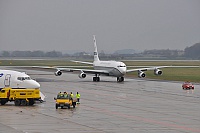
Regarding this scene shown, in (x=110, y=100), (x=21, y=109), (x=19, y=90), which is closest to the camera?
(x=21, y=109)

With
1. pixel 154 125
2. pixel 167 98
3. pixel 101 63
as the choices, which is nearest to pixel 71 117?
pixel 154 125

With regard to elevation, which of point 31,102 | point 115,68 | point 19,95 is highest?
point 115,68

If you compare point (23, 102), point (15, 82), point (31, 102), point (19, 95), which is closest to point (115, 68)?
point (15, 82)

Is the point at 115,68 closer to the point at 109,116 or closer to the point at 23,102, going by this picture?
the point at 23,102

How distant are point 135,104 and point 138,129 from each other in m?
20.0

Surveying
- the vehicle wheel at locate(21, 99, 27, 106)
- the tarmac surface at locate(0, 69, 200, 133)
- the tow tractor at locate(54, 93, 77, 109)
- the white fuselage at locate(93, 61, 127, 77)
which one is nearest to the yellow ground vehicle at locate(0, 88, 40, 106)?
the vehicle wheel at locate(21, 99, 27, 106)

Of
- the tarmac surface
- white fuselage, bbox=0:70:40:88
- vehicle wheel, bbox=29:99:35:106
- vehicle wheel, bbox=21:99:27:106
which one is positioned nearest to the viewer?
the tarmac surface

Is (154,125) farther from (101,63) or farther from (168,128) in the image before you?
(101,63)

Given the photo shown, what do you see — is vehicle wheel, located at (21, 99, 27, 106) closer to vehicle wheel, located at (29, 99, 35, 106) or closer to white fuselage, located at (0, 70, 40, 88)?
vehicle wheel, located at (29, 99, 35, 106)

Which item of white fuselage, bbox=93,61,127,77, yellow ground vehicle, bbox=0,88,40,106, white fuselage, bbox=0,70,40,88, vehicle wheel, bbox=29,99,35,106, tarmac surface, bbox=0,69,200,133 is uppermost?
white fuselage, bbox=93,61,127,77

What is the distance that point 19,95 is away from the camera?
56281mm

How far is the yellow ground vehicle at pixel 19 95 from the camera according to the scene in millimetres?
56250

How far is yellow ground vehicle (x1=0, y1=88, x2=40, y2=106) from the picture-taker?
56.2 m

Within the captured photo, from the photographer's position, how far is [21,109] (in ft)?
171
